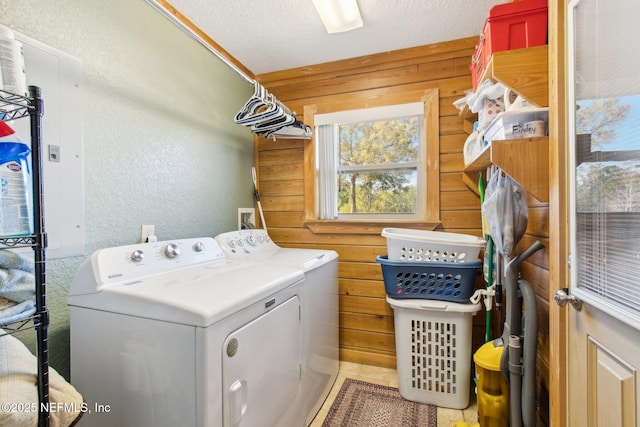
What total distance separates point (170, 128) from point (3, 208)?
1.11 meters

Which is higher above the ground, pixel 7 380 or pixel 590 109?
pixel 590 109

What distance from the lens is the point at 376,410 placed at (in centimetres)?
171

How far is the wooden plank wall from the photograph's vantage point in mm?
2026

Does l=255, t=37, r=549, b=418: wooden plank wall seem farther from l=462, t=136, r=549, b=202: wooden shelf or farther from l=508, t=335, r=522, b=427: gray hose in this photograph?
l=462, t=136, r=549, b=202: wooden shelf

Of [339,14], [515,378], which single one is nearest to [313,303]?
[515,378]

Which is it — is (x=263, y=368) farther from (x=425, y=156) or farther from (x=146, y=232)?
(x=425, y=156)

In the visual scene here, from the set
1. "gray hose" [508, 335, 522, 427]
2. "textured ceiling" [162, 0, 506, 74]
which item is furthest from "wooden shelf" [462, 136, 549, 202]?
"textured ceiling" [162, 0, 506, 74]

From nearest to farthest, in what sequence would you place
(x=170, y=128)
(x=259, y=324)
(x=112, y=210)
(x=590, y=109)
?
(x=590, y=109) < (x=259, y=324) < (x=112, y=210) < (x=170, y=128)

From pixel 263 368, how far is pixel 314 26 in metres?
1.99

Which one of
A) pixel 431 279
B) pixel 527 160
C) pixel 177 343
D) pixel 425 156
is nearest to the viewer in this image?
pixel 177 343

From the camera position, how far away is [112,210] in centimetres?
136

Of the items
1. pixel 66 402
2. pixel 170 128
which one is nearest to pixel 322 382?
pixel 66 402

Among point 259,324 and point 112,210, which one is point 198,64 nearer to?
point 112,210

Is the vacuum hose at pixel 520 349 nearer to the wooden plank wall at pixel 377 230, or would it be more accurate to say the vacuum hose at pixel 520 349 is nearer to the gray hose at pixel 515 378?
the gray hose at pixel 515 378
